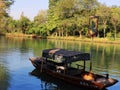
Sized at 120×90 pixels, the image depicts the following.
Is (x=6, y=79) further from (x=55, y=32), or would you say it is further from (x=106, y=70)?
(x=55, y=32)

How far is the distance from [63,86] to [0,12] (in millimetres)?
18411

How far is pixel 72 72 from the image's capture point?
30484mm

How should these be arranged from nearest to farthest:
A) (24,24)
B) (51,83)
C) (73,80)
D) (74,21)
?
(73,80), (51,83), (74,21), (24,24)

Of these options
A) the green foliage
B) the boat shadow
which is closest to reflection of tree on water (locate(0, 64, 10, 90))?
the boat shadow

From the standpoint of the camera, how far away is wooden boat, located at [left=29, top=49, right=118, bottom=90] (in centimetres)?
2647

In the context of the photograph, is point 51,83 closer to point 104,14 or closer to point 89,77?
point 89,77

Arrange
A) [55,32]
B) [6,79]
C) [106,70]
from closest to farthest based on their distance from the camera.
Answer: [6,79]
[106,70]
[55,32]

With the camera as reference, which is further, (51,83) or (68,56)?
(51,83)

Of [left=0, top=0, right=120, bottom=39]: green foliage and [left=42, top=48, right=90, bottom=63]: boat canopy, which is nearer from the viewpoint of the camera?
[left=42, top=48, right=90, bottom=63]: boat canopy

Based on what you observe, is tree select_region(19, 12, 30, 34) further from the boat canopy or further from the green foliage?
the boat canopy

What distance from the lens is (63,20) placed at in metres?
110

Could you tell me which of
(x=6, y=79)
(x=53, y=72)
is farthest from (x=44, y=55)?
(x=6, y=79)

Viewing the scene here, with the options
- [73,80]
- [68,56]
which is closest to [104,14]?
[68,56]

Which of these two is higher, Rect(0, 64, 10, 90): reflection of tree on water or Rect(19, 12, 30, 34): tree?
Rect(19, 12, 30, 34): tree
